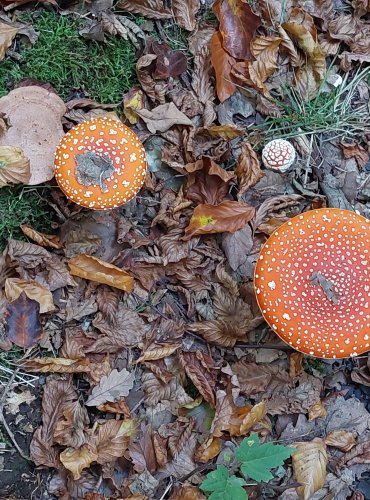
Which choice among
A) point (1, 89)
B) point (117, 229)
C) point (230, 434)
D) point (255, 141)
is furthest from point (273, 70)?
point (230, 434)

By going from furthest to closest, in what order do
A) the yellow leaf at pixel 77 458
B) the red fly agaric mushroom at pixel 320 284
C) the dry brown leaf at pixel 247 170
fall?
the dry brown leaf at pixel 247 170, the yellow leaf at pixel 77 458, the red fly agaric mushroom at pixel 320 284

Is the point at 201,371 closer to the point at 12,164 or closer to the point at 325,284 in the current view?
the point at 325,284

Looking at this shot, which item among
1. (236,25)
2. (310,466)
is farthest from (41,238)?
(310,466)

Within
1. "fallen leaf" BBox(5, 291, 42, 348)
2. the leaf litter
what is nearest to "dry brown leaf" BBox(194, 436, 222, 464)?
the leaf litter

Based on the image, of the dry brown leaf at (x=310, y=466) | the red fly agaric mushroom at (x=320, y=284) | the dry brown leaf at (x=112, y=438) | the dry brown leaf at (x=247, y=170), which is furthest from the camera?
the dry brown leaf at (x=247, y=170)

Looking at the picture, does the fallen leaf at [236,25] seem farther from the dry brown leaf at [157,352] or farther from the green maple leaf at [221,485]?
the green maple leaf at [221,485]

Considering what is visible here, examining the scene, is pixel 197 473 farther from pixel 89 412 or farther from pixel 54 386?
pixel 54 386

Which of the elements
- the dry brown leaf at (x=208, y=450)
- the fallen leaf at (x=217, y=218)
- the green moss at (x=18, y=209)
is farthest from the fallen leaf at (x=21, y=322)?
the dry brown leaf at (x=208, y=450)
